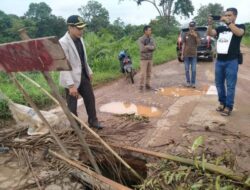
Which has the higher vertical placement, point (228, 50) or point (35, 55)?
point (35, 55)

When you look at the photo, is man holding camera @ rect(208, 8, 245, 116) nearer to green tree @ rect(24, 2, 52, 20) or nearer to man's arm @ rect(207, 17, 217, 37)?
man's arm @ rect(207, 17, 217, 37)

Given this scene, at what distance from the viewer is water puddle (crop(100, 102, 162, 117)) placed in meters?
7.38

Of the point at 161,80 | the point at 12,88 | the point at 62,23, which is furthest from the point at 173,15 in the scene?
the point at 12,88

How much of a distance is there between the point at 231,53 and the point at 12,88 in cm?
551

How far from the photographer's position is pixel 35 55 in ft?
10.9

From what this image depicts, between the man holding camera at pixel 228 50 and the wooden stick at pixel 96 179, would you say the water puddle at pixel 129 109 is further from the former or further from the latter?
the wooden stick at pixel 96 179

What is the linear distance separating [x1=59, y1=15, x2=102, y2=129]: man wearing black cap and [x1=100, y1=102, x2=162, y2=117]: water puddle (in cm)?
146

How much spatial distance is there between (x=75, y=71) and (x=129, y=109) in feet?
8.11

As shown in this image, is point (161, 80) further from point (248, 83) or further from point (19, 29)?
point (19, 29)

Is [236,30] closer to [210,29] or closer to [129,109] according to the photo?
[210,29]

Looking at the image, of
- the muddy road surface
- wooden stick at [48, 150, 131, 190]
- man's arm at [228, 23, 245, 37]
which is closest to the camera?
wooden stick at [48, 150, 131, 190]

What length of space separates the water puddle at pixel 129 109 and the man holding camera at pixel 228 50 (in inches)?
55.7

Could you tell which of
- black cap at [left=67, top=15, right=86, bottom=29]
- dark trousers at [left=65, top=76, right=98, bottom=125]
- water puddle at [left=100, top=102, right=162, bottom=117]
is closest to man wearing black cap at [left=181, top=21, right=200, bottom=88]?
water puddle at [left=100, top=102, right=162, bottom=117]

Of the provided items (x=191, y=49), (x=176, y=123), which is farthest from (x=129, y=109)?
(x=191, y=49)
